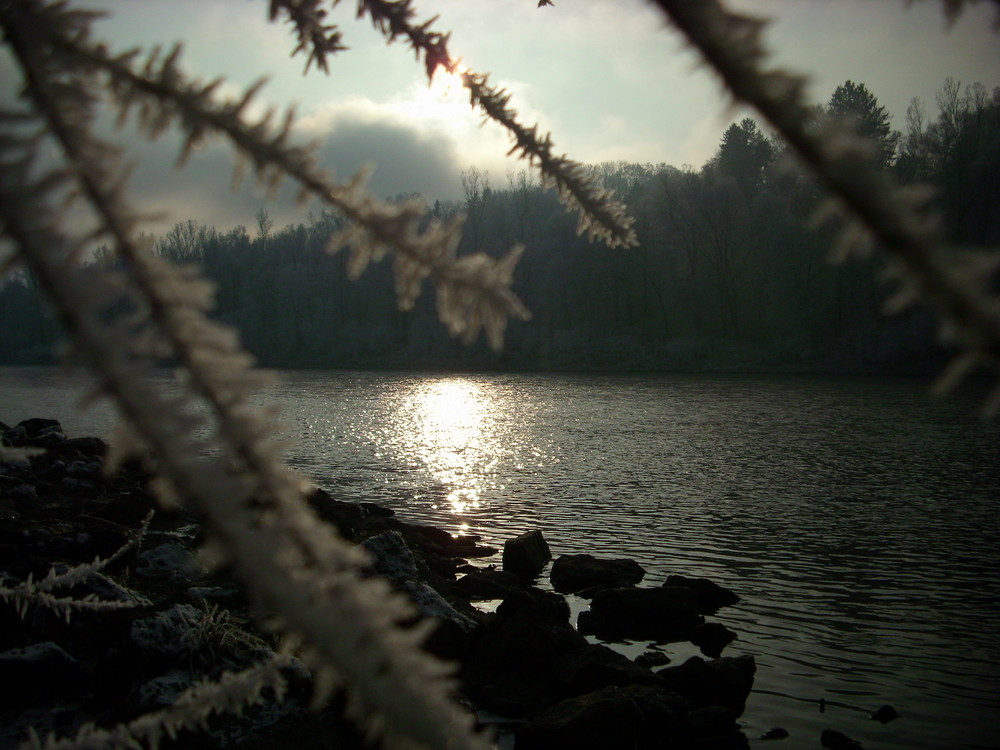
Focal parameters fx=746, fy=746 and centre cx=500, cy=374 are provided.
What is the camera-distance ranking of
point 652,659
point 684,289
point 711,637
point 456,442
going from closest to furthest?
1. point 652,659
2. point 711,637
3. point 456,442
4. point 684,289

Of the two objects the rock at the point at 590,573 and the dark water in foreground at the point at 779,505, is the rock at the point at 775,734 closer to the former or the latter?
the dark water in foreground at the point at 779,505

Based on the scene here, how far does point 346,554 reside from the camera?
65 centimetres

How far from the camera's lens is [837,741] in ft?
24.6

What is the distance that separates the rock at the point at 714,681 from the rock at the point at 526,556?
476 cm

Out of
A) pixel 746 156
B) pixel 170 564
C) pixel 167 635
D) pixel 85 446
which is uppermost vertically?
pixel 746 156

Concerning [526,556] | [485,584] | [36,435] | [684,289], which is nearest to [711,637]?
[485,584]

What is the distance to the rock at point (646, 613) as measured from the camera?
10742 millimetres

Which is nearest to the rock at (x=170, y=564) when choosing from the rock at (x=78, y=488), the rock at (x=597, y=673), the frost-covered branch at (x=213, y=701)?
the rock at (x=597, y=673)

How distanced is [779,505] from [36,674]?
16677 millimetres

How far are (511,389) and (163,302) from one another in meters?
55.3

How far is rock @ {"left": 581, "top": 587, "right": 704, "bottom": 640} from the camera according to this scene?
10742 mm

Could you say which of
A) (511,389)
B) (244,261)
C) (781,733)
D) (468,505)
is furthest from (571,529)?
(244,261)

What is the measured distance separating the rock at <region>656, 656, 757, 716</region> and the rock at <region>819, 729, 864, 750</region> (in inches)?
35.0

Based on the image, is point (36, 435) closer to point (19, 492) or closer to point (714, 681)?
point (19, 492)
